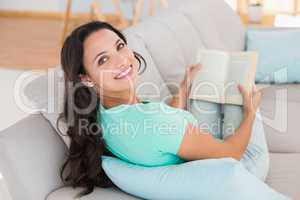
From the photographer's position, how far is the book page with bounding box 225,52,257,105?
6.73ft

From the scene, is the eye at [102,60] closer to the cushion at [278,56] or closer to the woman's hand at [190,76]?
the woman's hand at [190,76]

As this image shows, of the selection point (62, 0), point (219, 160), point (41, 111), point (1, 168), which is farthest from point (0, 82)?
point (62, 0)

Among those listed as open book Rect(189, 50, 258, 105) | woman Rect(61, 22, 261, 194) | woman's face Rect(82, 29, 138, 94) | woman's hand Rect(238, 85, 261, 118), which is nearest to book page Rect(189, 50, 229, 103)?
open book Rect(189, 50, 258, 105)

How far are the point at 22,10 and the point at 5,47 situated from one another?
Result: 1.39 metres

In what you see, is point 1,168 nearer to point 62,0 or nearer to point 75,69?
point 75,69

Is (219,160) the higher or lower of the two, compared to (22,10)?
lower

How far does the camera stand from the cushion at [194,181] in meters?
1.50

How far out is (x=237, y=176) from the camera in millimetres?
1499

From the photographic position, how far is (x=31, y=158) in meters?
1.66

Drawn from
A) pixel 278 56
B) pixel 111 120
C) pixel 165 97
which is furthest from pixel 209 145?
pixel 278 56

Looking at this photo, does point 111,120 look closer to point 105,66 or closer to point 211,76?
point 105,66

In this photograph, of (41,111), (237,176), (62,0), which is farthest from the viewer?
(62,0)

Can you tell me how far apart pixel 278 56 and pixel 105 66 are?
1.80 meters

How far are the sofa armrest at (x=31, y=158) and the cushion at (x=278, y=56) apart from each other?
1750 mm
